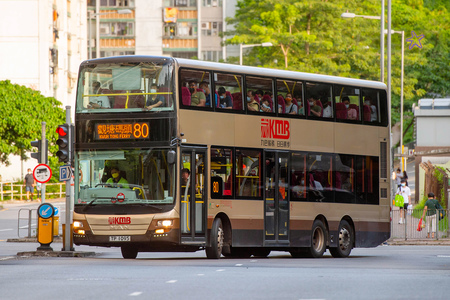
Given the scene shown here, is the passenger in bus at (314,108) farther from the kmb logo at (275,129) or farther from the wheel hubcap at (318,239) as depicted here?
the wheel hubcap at (318,239)

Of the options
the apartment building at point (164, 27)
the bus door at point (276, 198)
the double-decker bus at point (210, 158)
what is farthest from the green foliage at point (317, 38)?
the apartment building at point (164, 27)

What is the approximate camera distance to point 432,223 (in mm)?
33750

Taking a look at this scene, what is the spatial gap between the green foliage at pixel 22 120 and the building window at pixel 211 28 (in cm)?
4328

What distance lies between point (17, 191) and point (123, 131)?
1684 inches

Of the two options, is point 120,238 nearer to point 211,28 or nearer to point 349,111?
point 349,111

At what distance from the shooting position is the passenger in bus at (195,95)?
68.3 ft

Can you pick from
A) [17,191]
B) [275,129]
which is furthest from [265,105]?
[17,191]

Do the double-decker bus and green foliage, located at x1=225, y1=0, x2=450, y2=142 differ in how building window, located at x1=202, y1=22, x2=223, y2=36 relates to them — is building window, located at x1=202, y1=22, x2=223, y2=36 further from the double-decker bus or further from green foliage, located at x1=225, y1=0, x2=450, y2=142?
the double-decker bus

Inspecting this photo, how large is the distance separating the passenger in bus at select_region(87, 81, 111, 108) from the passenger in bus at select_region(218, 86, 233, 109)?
230cm

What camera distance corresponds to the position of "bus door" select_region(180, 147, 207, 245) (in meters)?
20.6

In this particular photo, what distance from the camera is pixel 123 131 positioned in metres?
20.6

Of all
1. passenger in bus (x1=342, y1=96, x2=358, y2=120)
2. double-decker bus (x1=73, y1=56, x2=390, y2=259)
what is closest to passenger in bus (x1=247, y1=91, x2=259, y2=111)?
double-decker bus (x1=73, y1=56, x2=390, y2=259)

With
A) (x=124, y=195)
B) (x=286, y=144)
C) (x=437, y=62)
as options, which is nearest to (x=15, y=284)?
(x=124, y=195)

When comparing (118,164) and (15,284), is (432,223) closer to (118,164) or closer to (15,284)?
(118,164)
